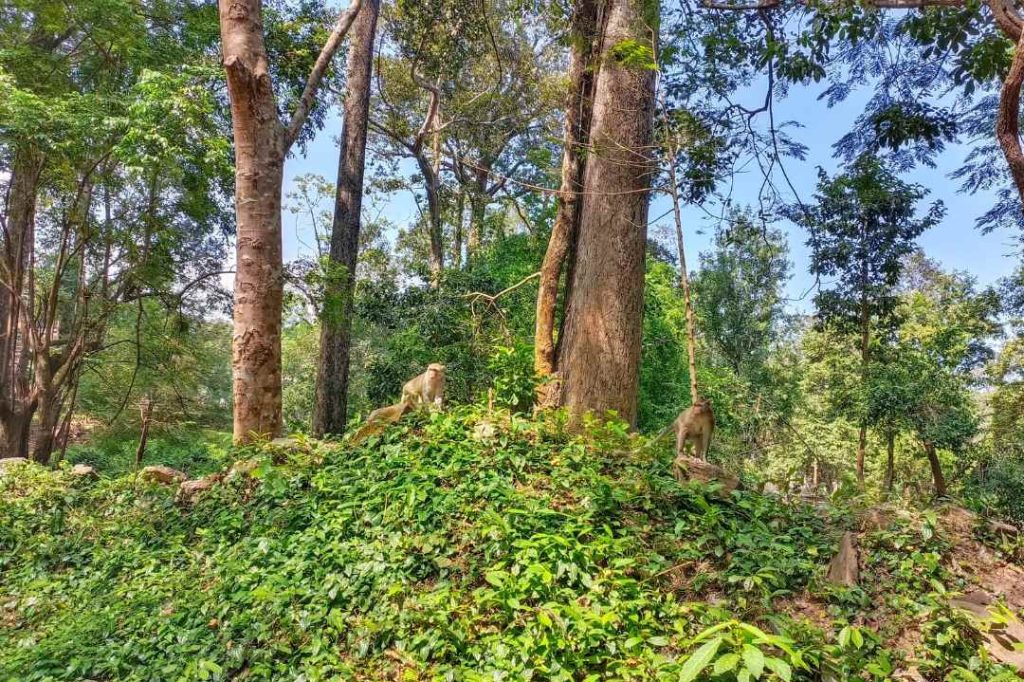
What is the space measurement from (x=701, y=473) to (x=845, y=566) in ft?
3.92

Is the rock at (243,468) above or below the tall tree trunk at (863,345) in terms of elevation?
below

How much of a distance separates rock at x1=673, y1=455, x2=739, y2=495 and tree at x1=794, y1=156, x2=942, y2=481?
8720 millimetres

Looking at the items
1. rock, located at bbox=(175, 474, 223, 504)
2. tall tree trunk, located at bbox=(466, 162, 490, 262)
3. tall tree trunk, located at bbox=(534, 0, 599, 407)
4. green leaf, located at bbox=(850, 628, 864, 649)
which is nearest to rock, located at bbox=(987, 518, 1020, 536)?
green leaf, located at bbox=(850, 628, 864, 649)

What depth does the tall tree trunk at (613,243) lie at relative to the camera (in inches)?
207

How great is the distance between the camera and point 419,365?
9688mm

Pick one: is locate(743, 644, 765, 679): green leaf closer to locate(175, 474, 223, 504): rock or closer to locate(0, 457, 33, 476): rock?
locate(175, 474, 223, 504): rock

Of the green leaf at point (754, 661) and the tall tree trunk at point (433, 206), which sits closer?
the green leaf at point (754, 661)

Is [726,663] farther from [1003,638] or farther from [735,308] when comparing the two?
[735,308]

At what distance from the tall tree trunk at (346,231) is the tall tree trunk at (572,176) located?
9.70 ft

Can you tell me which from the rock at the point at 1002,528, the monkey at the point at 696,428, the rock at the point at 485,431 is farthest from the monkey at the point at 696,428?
the rock at the point at 1002,528

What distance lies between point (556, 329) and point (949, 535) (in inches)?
173

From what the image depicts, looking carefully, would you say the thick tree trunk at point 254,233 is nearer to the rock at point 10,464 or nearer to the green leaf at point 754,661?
the rock at point 10,464

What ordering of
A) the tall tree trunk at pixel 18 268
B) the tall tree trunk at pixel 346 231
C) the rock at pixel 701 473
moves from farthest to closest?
1. the tall tree trunk at pixel 18 268
2. the tall tree trunk at pixel 346 231
3. the rock at pixel 701 473

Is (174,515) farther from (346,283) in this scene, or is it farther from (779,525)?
(779,525)
